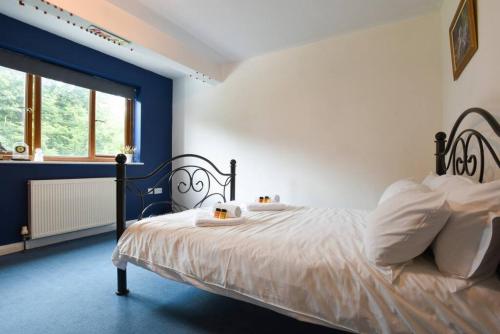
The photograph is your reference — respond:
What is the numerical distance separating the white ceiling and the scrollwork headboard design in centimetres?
140

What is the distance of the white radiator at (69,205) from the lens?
2.77 meters

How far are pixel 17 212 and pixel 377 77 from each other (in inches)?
160

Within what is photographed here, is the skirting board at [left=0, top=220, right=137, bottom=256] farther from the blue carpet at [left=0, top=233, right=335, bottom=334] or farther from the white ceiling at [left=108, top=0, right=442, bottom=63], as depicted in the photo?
the white ceiling at [left=108, top=0, right=442, bottom=63]

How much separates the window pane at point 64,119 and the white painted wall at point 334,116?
161cm

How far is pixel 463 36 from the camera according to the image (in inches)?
68.7

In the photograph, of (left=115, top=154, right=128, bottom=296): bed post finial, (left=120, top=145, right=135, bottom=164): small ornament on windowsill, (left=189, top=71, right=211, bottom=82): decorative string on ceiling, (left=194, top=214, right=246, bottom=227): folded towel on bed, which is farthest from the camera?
(left=120, top=145, right=135, bottom=164): small ornament on windowsill

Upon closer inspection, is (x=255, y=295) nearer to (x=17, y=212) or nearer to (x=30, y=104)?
(x=17, y=212)

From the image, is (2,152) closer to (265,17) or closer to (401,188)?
(265,17)

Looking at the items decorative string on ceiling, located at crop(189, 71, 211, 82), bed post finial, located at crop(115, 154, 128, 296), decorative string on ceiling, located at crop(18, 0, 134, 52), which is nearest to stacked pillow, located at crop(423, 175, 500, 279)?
bed post finial, located at crop(115, 154, 128, 296)

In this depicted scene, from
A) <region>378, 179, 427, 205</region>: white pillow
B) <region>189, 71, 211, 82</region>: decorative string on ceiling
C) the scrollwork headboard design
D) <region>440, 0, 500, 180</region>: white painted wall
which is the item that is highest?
<region>189, 71, 211, 82</region>: decorative string on ceiling

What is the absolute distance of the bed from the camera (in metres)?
0.89

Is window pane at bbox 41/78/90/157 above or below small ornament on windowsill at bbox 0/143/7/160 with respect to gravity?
above

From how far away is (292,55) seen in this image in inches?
128

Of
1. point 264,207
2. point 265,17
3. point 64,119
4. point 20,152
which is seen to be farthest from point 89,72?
point 264,207
